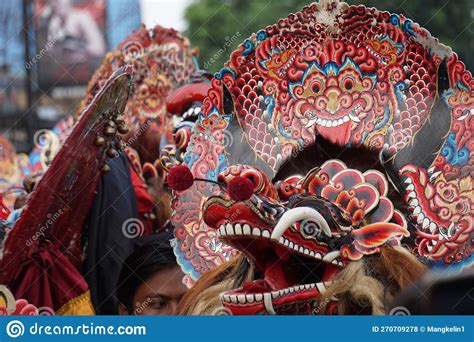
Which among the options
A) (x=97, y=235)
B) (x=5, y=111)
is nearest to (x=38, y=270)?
(x=97, y=235)

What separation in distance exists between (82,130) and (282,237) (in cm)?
66

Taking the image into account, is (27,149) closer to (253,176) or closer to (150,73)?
(150,73)

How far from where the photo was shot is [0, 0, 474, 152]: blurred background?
5387 millimetres

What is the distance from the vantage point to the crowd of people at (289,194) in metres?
2.79

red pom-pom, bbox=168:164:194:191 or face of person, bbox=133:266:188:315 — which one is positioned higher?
red pom-pom, bbox=168:164:194:191

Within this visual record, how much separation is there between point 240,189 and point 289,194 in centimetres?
22

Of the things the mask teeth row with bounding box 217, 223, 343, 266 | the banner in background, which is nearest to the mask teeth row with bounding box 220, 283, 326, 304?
the mask teeth row with bounding box 217, 223, 343, 266

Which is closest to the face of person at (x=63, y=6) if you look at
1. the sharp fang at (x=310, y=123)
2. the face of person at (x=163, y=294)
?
the face of person at (x=163, y=294)

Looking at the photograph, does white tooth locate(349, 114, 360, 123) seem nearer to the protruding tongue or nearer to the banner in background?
the protruding tongue

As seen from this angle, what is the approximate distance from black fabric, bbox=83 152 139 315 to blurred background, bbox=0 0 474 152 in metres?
1.51

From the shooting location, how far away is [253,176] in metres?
2.71

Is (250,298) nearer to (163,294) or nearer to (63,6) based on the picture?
(163,294)

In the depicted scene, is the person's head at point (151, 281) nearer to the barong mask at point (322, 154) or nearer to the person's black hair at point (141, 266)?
the person's black hair at point (141, 266)

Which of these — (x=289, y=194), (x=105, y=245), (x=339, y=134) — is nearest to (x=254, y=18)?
(x=105, y=245)
